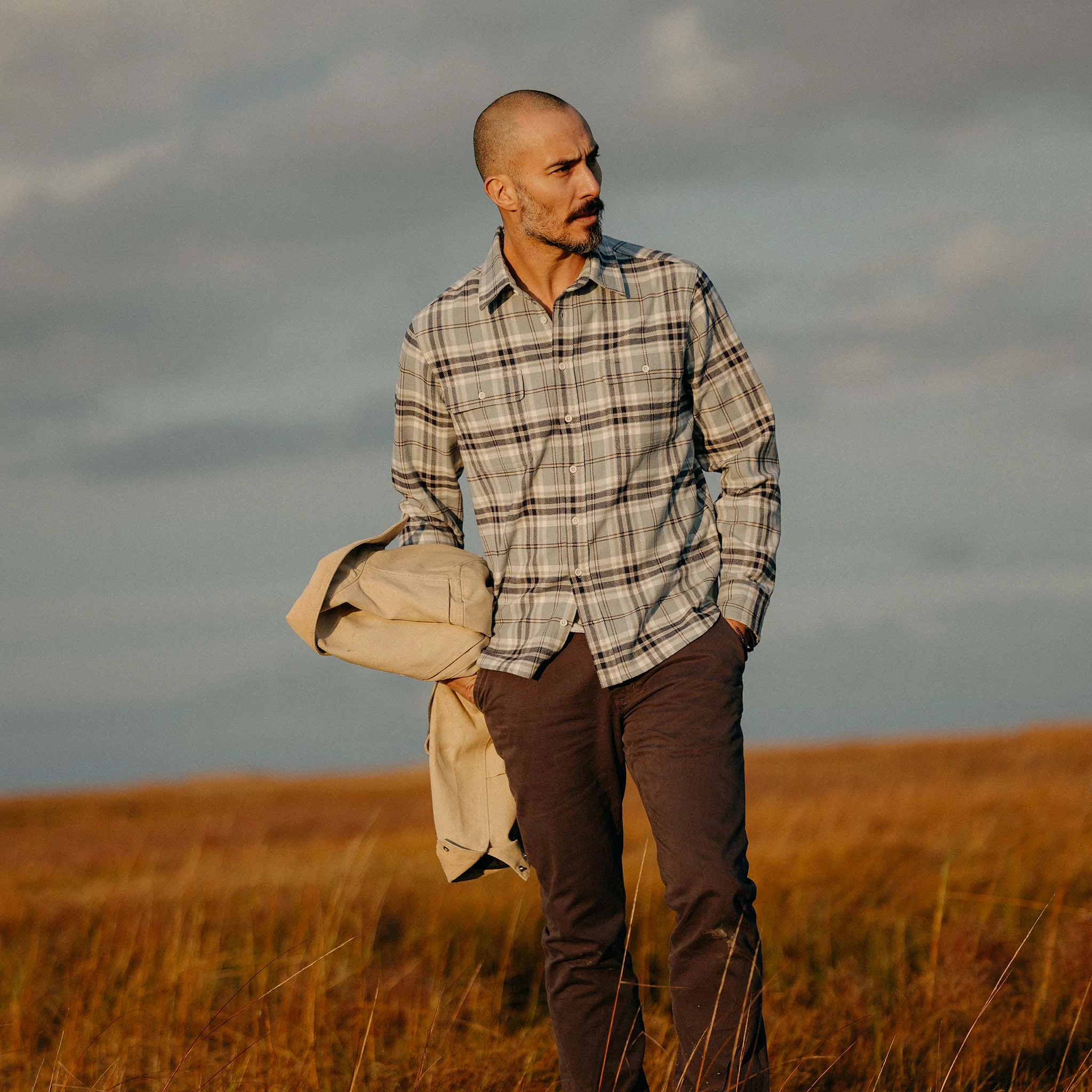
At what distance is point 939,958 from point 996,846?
11.0ft

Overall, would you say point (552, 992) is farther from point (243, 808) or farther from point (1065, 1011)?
point (243, 808)

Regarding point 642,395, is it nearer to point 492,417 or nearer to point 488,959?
point 492,417

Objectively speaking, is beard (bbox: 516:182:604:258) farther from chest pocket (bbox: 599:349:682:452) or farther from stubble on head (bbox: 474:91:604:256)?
chest pocket (bbox: 599:349:682:452)

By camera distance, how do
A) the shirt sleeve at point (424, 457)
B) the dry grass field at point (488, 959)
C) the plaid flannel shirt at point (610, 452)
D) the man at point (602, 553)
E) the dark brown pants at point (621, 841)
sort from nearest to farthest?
the dark brown pants at point (621, 841), the man at point (602, 553), the plaid flannel shirt at point (610, 452), the shirt sleeve at point (424, 457), the dry grass field at point (488, 959)

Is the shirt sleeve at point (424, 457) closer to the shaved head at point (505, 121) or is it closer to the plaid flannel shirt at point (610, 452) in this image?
the plaid flannel shirt at point (610, 452)

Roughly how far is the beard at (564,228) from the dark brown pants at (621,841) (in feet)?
3.70

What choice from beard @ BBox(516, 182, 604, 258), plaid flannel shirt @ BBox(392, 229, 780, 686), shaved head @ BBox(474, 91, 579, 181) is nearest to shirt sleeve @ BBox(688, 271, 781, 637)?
plaid flannel shirt @ BBox(392, 229, 780, 686)

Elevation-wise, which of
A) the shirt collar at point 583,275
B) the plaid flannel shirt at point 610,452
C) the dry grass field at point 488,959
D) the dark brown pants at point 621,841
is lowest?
the dry grass field at point 488,959

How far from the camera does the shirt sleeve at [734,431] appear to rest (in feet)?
12.5

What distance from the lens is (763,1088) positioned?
3396 mm

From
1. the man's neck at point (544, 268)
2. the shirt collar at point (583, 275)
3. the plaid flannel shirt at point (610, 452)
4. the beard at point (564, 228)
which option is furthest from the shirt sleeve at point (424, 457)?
the beard at point (564, 228)

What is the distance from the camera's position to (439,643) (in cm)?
381

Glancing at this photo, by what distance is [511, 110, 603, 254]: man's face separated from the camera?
12.1 ft

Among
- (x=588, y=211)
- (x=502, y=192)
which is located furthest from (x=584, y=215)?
(x=502, y=192)
